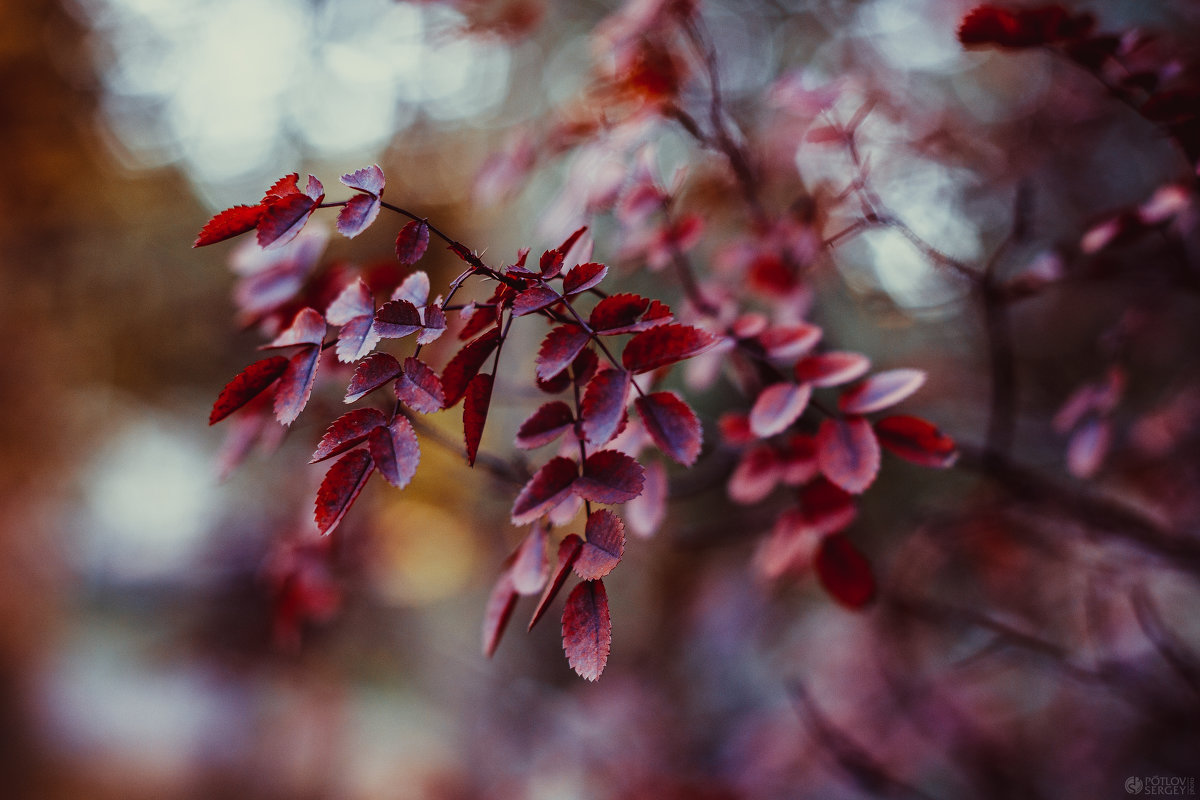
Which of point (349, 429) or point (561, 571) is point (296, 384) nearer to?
point (349, 429)

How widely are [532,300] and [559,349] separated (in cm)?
5

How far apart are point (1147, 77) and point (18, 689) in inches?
250

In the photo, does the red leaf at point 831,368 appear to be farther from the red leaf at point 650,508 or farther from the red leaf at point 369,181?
the red leaf at point 369,181

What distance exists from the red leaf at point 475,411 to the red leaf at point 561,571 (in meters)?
0.10

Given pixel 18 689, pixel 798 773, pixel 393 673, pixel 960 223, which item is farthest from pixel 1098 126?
pixel 18 689

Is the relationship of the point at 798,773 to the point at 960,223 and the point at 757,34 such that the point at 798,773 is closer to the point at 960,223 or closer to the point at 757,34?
the point at 960,223

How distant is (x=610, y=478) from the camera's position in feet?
1.61

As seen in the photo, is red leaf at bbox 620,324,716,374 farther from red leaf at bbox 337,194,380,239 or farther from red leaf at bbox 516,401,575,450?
red leaf at bbox 337,194,380,239

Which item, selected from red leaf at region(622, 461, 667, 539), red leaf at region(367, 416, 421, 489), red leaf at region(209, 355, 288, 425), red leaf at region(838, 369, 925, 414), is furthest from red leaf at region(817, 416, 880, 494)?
red leaf at region(209, 355, 288, 425)

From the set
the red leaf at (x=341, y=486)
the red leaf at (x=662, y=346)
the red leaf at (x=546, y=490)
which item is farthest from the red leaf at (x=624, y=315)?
the red leaf at (x=341, y=486)

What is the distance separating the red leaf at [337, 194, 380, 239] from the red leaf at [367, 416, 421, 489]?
0.15 metres

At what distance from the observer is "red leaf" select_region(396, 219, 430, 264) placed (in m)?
0.52

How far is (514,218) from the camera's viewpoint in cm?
488

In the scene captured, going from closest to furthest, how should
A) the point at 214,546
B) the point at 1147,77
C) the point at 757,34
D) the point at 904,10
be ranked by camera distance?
the point at 1147,77
the point at 904,10
the point at 757,34
the point at 214,546
